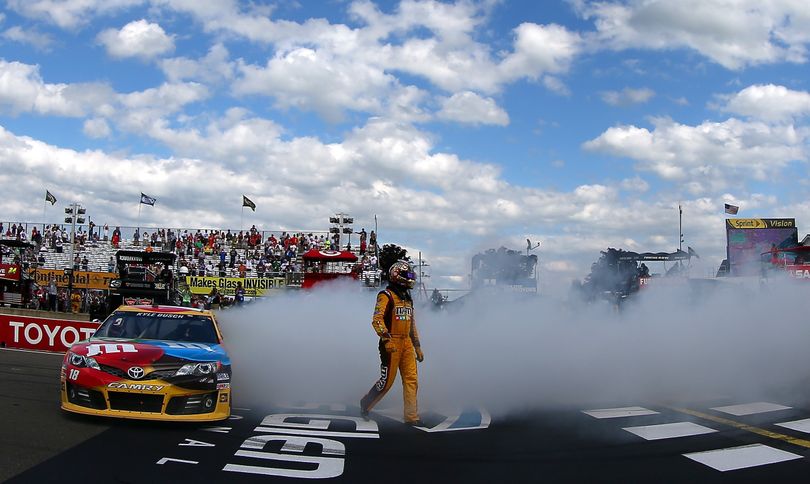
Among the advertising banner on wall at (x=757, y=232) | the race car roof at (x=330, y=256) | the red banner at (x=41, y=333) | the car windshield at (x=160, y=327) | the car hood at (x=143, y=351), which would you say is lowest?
the red banner at (x=41, y=333)

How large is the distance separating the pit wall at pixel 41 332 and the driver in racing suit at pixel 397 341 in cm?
1018

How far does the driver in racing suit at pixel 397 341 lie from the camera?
7.09 metres

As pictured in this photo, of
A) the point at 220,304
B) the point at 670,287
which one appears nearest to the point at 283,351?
the point at 670,287

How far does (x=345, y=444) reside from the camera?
5.89 meters

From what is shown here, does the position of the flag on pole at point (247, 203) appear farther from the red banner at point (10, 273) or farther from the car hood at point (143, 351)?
the car hood at point (143, 351)

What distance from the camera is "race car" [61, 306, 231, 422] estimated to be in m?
6.14

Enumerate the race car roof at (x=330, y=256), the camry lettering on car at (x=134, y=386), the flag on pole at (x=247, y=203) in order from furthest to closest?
the flag on pole at (x=247, y=203) → the race car roof at (x=330, y=256) → the camry lettering on car at (x=134, y=386)

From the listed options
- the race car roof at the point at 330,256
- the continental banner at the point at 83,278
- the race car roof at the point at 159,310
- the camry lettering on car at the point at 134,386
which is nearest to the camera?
the camry lettering on car at the point at 134,386

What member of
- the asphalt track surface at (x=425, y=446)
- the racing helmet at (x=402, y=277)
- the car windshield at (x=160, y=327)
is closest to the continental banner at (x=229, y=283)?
the car windshield at (x=160, y=327)

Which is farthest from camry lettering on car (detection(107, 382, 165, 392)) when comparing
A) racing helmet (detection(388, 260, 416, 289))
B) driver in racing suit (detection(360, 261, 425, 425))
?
racing helmet (detection(388, 260, 416, 289))

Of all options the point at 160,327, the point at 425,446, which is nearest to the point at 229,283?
the point at 160,327

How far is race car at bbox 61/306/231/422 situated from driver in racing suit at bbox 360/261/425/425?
5.07ft

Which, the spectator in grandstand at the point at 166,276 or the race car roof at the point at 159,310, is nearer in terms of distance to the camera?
the race car roof at the point at 159,310

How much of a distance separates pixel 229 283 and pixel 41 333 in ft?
34.4
